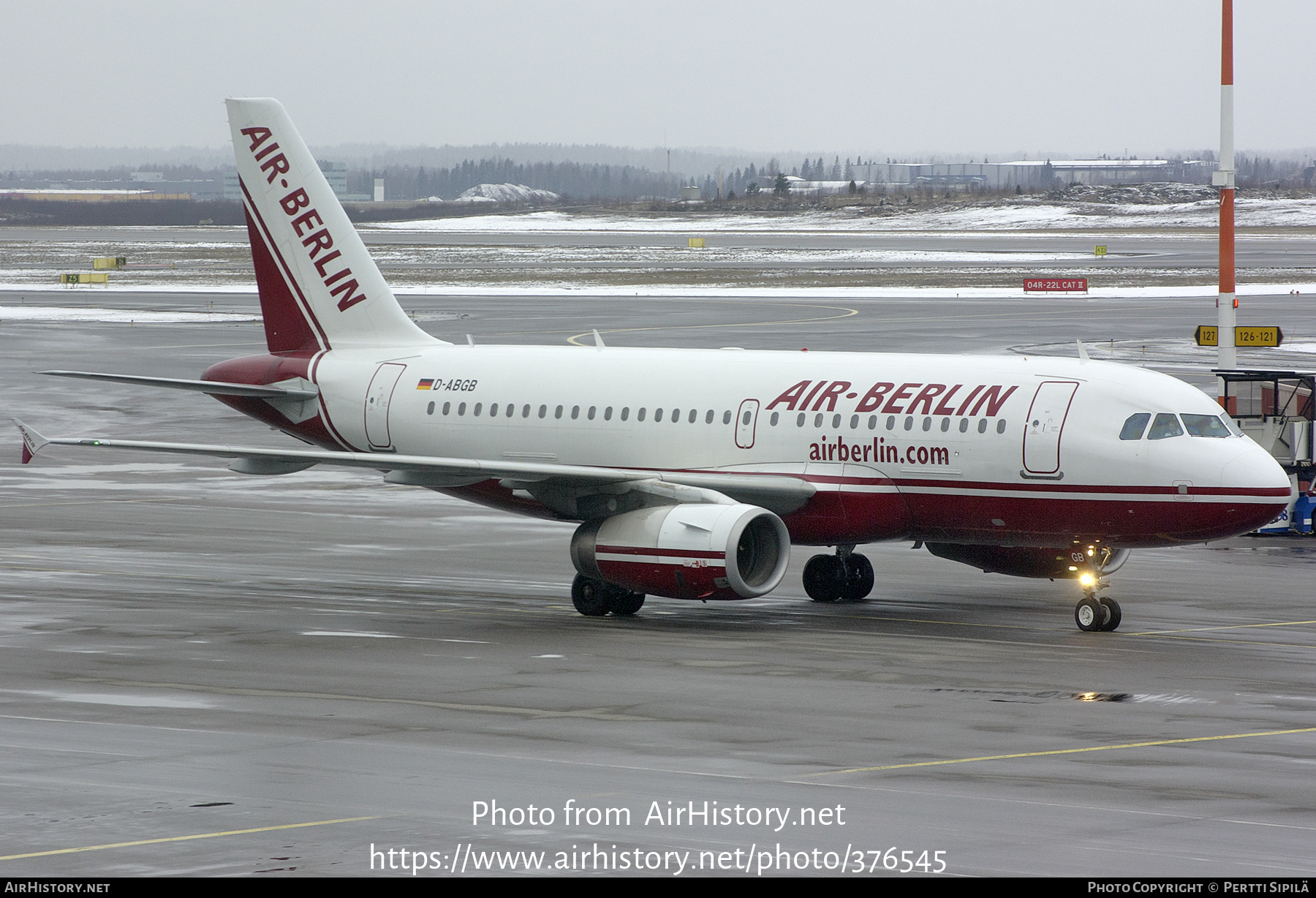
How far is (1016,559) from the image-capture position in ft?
92.5

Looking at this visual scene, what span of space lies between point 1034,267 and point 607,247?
54547 millimetres

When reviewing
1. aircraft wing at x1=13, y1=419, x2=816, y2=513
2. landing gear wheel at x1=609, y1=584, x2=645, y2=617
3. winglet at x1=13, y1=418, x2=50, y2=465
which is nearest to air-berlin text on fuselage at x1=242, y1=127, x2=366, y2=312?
aircraft wing at x1=13, y1=419, x2=816, y2=513

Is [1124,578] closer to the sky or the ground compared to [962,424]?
closer to the ground

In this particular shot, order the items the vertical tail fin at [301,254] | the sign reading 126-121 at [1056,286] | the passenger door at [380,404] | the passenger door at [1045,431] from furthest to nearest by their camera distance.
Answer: the sign reading 126-121 at [1056,286] < the vertical tail fin at [301,254] < the passenger door at [380,404] < the passenger door at [1045,431]

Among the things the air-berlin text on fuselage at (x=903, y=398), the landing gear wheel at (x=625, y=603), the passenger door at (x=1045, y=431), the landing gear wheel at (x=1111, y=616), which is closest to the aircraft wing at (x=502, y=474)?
the air-berlin text on fuselage at (x=903, y=398)

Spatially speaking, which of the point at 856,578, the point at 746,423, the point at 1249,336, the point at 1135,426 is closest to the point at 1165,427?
the point at 1135,426

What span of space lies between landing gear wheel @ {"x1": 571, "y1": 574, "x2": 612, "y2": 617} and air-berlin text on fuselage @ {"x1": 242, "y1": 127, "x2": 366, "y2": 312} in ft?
28.4

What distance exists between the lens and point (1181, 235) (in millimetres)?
177625

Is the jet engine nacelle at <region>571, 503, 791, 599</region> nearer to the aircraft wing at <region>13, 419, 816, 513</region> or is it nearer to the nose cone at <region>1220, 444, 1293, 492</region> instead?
the aircraft wing at <region>13, 419, 816, 513</region>

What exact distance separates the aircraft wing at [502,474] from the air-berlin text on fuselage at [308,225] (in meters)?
6.27

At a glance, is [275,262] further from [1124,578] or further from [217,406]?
[217,406]

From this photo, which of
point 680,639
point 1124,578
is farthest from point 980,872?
point 1124,578

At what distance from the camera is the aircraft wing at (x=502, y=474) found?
26375 mm

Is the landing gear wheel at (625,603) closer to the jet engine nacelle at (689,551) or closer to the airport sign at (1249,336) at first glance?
the jet engine nacelle at (689,551)
